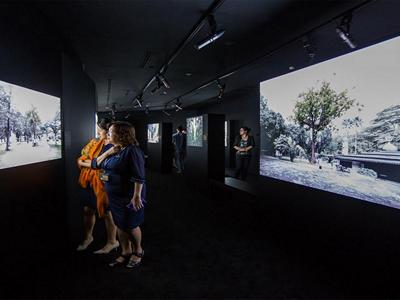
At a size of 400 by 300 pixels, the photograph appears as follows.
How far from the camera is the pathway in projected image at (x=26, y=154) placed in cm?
239

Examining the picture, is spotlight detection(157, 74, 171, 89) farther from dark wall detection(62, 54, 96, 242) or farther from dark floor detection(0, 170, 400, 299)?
dark floor detection(0, 170, 400, 299)

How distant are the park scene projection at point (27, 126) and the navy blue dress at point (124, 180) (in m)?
0.76

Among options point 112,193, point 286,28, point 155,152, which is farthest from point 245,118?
point 112,193

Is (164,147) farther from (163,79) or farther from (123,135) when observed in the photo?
(123,135)

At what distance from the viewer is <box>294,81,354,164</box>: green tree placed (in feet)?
11.8

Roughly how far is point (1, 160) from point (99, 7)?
2234mm

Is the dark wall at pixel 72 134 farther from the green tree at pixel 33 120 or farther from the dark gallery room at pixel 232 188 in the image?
the green tree at pixel 33 120

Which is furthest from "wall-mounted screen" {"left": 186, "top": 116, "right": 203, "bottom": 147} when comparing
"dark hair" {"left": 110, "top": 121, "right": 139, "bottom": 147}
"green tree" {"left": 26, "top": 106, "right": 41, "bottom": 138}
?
"green tree" {"left": 26, "top": 106, "right": 41, "bottom": 138}

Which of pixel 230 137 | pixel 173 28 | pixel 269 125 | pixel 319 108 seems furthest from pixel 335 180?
pixel 230 137

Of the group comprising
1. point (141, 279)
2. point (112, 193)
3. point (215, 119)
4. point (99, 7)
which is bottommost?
point (141, 279)

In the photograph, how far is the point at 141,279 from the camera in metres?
2.87

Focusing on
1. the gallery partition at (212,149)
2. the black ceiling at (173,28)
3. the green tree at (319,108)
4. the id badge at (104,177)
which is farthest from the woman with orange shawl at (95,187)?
the gallery partition at (212,149)

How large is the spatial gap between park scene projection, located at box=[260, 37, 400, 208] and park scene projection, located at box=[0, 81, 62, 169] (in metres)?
3.24

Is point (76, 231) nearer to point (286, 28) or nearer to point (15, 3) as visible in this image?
point (15, 3)
